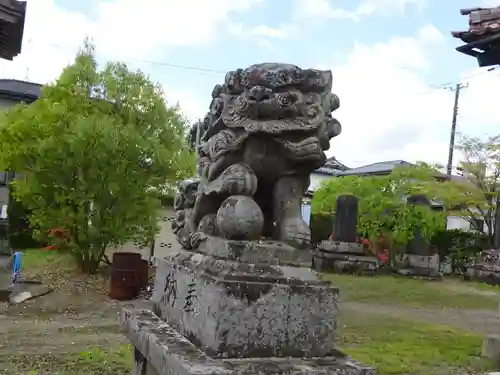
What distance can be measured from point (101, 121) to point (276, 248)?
9035 millimetres

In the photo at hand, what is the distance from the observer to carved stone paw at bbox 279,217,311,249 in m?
3.07

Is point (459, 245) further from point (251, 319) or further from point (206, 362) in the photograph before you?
point (206, 362)

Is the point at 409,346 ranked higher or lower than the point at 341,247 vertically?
lower

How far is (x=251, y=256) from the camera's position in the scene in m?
2.91

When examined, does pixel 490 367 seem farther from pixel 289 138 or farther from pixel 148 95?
pixel 148 95

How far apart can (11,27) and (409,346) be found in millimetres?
8067

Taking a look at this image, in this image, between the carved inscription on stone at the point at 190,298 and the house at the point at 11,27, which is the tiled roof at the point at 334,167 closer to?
the house at the point at 11,27

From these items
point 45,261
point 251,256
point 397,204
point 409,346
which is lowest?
point 45,261

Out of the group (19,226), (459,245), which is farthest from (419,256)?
(19,226)

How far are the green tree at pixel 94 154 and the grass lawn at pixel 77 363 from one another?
586 centimetres

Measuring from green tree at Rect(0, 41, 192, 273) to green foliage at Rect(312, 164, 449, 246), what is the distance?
8520mm

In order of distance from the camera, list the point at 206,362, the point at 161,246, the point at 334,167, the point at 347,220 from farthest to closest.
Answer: the point at 334,167 → the point at 347,220 → the point at 161,246 → the point at 206,362

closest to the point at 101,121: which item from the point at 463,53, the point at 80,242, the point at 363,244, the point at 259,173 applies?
the point at 80,242

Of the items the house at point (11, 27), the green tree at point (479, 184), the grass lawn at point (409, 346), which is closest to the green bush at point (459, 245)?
the green tree at point (479, 184)
